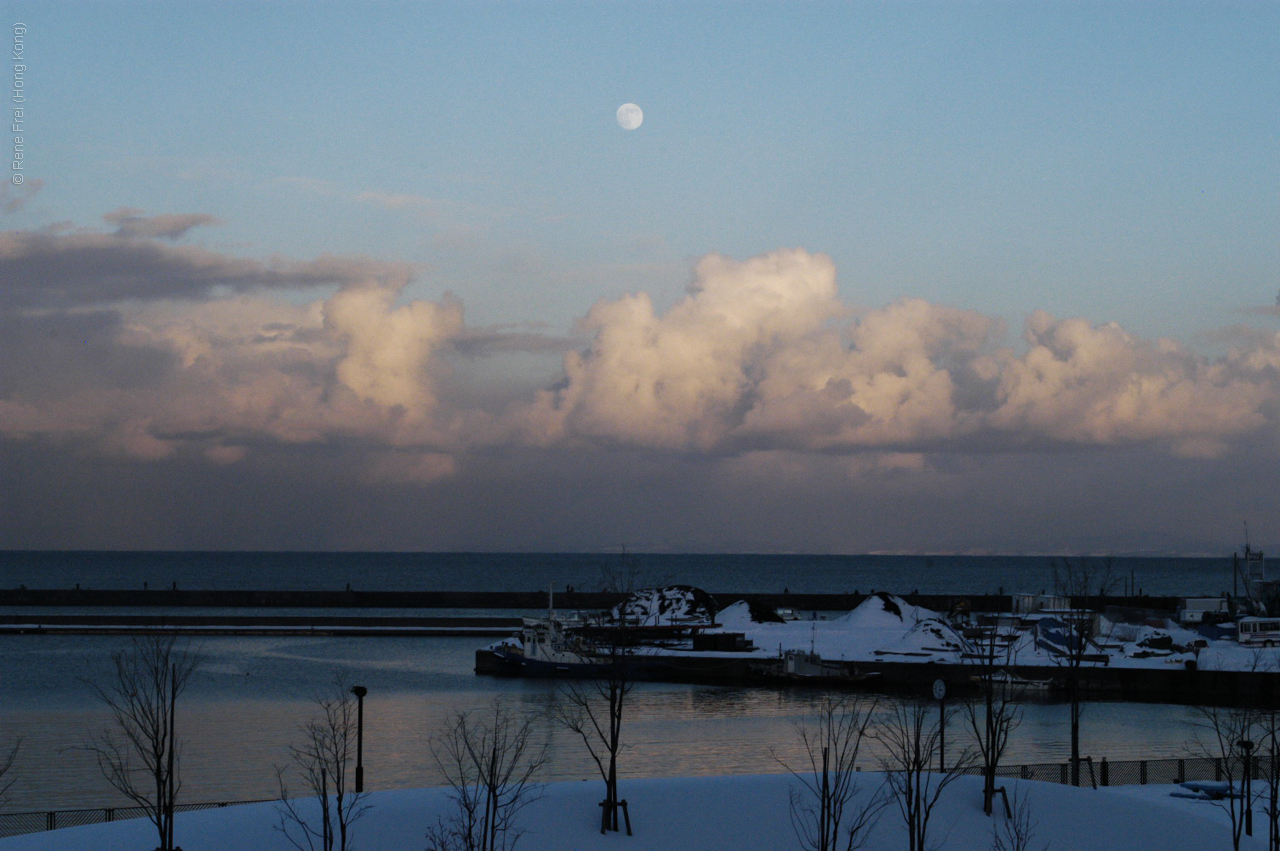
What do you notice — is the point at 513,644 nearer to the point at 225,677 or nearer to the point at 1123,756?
the point at 225,677

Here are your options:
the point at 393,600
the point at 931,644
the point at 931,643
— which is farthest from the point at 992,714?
the point at 393,600

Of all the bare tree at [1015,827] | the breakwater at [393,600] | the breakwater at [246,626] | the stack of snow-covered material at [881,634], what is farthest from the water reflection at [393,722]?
the breakwater at [393,600]

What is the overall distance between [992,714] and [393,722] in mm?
27267

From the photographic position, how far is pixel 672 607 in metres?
97.0

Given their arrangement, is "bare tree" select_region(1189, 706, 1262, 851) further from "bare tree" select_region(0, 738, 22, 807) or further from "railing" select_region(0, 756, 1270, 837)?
"bare tree" select_region(0, 738, 22, 807)

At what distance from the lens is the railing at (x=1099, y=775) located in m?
28.2

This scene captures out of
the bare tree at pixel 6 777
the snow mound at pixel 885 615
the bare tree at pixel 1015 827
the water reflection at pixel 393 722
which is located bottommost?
the water reflection at pixel 393 722

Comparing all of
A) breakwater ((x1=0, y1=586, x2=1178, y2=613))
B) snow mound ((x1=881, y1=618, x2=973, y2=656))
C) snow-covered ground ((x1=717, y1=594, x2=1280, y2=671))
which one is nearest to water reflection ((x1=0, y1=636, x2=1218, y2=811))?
snow-covered ground ((x1=717, y1=594, x2=1280, y2=671))

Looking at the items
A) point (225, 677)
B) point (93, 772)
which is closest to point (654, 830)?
point (93, 772)

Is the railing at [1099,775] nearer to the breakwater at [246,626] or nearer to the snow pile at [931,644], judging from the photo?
the snow pile at [931,644]

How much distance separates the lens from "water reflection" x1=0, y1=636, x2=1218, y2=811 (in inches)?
1468

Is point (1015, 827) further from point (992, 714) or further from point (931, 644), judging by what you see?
point (931, 644)

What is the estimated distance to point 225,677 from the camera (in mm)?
64312

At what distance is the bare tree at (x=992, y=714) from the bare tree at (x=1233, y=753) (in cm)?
452
